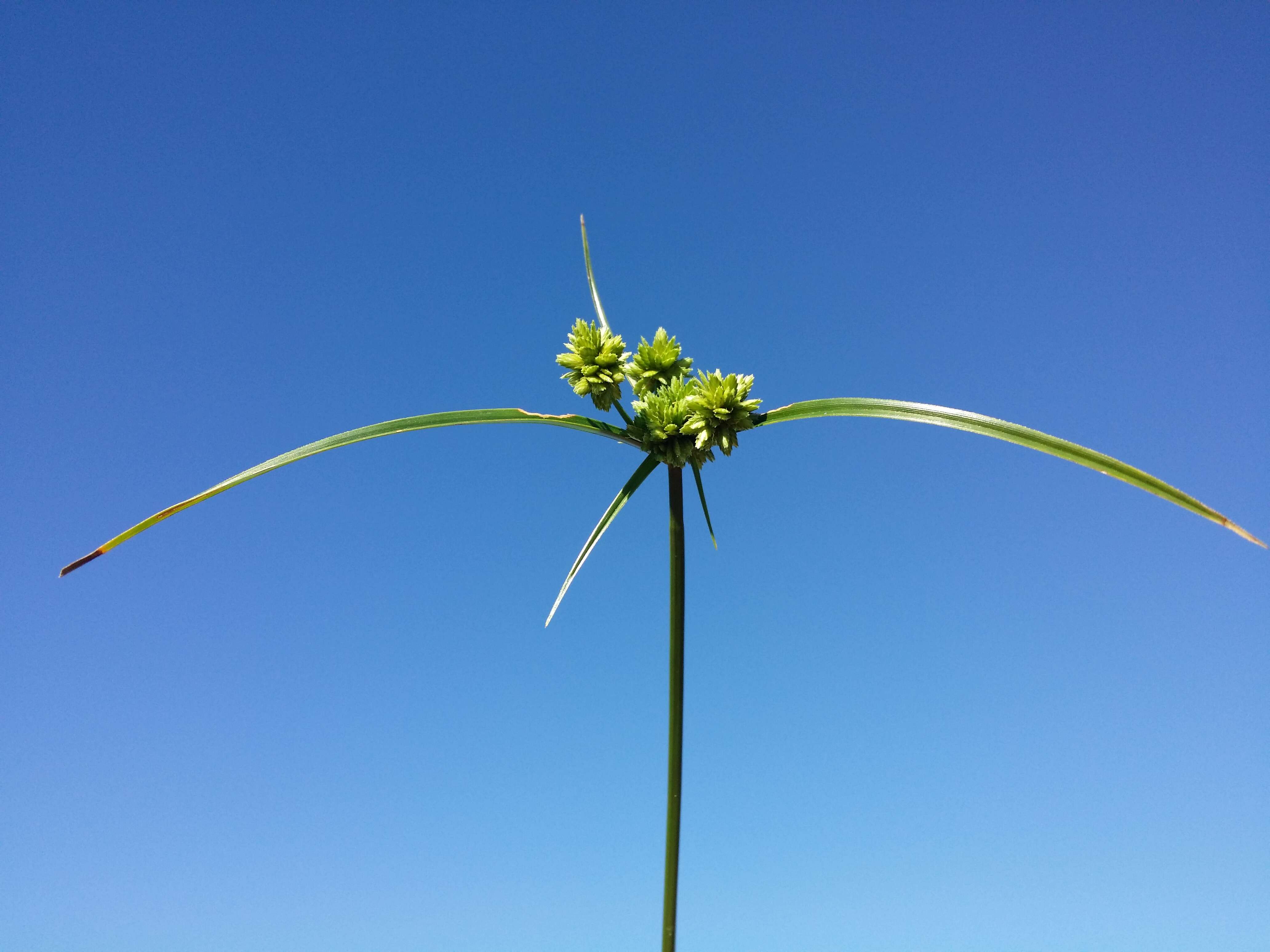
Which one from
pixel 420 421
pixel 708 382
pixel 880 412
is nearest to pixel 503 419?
pixel 420 421

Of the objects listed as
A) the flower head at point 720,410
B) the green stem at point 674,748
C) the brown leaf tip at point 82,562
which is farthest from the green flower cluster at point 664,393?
the brown leaf tip at point 82,562

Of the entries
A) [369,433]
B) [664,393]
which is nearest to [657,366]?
[664,393]

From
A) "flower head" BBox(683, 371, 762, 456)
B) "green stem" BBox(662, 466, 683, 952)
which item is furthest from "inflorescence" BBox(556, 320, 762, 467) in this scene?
"green stem" BBox(662, 466, 683, 952)

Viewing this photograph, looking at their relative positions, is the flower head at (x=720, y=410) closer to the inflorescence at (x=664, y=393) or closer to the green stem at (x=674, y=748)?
the inflorescence at (x=664, y=393)

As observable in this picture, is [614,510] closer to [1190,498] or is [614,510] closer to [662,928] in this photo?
[662,928]

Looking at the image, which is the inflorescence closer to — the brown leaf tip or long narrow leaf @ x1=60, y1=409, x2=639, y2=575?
long narrow leaf @ x1=60, y1=409, x2=639, y2=575

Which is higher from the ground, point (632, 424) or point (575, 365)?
point (575, 365)
